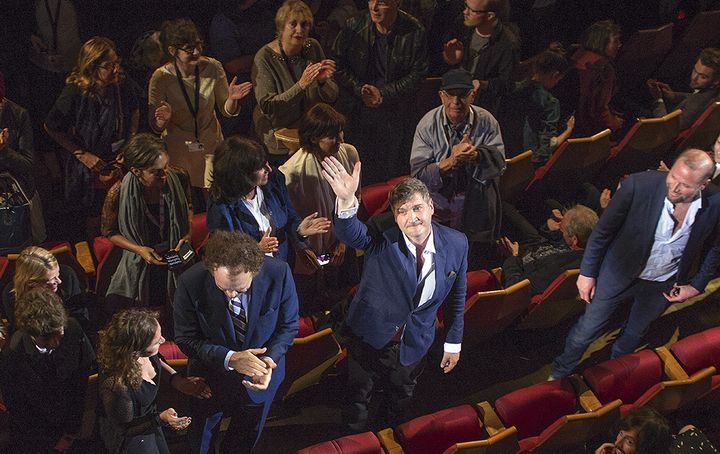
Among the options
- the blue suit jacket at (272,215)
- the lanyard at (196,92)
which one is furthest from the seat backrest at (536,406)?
the lanyard at (196,92)

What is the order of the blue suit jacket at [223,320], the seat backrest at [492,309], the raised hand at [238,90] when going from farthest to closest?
1. the raised hand at [238,90]
2. the seat backrest at [492,309]
3. the blue suit jacket at [223,320]

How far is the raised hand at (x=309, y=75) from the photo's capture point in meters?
3.96

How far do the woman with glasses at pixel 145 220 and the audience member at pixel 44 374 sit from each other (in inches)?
19.1

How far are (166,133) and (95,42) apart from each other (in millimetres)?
560

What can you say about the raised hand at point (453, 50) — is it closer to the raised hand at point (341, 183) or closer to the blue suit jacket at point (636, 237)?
the blue suit jacket at point (636, 237)

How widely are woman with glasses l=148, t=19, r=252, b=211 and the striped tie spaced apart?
1207 millimetres

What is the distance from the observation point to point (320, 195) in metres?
3.65

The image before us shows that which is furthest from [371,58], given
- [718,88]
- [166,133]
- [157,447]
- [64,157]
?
[157,447]

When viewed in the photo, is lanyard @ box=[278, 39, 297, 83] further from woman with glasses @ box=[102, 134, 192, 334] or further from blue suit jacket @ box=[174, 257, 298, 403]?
blue suit jacket @ box=[174, 257, 298, 403]

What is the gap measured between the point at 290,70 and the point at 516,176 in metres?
1.29

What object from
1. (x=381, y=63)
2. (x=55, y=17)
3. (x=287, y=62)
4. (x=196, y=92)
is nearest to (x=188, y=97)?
(x=196, y=92)

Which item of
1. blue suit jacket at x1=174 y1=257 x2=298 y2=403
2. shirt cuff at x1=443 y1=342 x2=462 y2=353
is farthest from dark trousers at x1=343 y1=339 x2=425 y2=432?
blue suit jacket at x1=174 y1=257 x2=298 y2=403

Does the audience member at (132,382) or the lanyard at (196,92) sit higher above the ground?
the lanyard at (196,92)

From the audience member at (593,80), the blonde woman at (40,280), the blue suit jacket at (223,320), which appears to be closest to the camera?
the blue suit jacket at (223,320)
